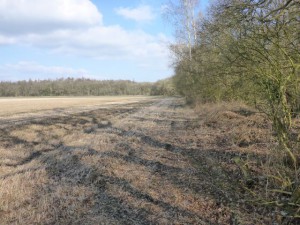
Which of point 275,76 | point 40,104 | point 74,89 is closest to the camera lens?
point 275,76

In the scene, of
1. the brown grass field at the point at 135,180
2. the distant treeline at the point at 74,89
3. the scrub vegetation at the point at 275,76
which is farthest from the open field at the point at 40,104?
the distant treeline at the point at 74,89

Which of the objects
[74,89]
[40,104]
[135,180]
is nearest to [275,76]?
[135,180]

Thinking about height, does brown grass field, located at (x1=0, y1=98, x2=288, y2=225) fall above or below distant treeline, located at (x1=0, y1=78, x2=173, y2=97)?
below

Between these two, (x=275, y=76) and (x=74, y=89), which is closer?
(x=275, y=76)

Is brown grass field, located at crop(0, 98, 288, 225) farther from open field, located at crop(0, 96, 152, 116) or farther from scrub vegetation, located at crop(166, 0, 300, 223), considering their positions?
open field, located at crop(0, 96, 152, 116)

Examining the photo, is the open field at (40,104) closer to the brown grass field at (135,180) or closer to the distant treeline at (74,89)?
the brown grass field at (135,180)

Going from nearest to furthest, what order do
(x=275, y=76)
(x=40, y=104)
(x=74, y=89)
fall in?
(x=275, y=76), (x=40, y=104), (x=74, y=89)

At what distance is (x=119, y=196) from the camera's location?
6641 mm

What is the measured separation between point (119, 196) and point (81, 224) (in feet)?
4.45

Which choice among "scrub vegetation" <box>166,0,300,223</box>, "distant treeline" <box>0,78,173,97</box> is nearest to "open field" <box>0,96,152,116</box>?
"scrub vegetation" <box>166,0,300,223</box>

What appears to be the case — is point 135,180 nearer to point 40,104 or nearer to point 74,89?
point 40,104

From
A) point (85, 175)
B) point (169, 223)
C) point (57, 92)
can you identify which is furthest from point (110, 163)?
point (57, 92)

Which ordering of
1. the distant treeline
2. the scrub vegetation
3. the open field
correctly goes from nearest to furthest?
the scrub vegetation, the open field, the distant treeline

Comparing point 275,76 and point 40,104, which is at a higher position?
point 275,76
